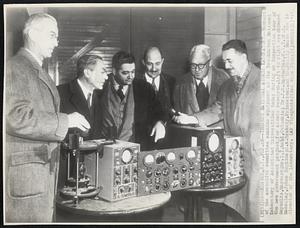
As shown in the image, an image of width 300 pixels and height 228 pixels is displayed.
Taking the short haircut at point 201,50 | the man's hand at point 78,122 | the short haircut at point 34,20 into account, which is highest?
the short haircut at point 34,20

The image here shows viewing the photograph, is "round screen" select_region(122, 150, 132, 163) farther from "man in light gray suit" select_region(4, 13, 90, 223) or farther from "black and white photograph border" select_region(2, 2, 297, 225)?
"man in light gray suit" select_region(4, 13, 90, 223)

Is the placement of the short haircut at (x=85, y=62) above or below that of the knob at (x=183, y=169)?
above

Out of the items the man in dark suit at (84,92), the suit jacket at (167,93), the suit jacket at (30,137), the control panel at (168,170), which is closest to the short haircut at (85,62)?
the man in dark suit at (84,92)

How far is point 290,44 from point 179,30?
0.38 meters

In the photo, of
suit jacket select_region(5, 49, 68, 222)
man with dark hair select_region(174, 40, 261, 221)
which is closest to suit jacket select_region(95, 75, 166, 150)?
man with dark hair select_region(174, 40, 261, 221)

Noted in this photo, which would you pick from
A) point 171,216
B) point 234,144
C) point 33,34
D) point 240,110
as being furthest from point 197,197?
point 33,34

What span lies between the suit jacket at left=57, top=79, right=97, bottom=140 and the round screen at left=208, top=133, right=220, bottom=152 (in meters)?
0.40

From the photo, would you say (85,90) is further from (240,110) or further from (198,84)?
(240,110)

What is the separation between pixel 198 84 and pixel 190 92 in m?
0.04

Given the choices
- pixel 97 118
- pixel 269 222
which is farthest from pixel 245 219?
pixel 97 118

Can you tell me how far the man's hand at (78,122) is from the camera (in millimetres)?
1349

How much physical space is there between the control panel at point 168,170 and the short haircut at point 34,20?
540mm

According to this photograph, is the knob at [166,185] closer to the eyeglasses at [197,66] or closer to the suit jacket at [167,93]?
the suit jacket at [167,93]

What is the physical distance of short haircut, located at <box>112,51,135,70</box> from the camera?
4.45 feet
